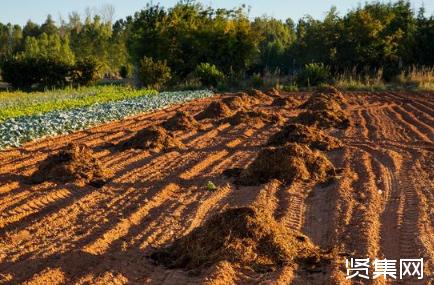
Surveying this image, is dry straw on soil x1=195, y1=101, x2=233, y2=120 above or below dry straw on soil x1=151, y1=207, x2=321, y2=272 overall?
below

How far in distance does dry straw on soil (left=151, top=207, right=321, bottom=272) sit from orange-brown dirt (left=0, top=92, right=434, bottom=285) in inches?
3.6

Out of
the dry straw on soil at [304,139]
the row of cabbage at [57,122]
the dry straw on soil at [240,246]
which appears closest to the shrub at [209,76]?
the row of cabbage at [57,122]

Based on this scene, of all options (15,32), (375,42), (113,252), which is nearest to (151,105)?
(113,252)

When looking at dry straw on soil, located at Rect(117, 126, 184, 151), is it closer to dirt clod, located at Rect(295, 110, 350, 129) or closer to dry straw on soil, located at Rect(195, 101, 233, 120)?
dirt clod, located at Rect(295, 110, 350, 129)

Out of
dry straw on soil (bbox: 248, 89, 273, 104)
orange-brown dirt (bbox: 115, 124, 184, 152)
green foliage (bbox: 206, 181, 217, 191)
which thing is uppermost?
orange-brown dirt (bbox: 115, 124, 184, 152)

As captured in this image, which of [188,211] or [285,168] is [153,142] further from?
[188,211]

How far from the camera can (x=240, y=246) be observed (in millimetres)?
4492

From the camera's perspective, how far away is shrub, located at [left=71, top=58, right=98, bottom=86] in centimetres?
3531

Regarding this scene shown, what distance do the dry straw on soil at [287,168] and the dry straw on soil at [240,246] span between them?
261 centimetres

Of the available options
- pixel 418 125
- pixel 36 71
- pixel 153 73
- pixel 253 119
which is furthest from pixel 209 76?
pixel 418 125

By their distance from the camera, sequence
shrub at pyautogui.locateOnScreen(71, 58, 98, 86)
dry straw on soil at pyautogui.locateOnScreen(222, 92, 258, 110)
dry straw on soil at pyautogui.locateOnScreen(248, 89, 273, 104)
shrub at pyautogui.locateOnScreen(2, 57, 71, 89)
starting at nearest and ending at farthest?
dry straw on soil at pyautogui.locateOnScreen(222, 92, 258, 110), dry straw on soil at pyautogui.locateOnScreen(248, 89, 273, 104), shrub at pyautogui.locateOnScreen(2, 57, 71, 89), shrub at pyautogui.locateOnScreen(71, 58, 98, 86)

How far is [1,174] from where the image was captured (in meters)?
7.83

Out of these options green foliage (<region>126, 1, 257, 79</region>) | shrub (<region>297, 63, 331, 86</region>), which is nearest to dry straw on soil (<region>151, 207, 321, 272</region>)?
shrub (<region>297, 63, 331, 86</region>)

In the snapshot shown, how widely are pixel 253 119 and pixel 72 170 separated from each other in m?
7.51
